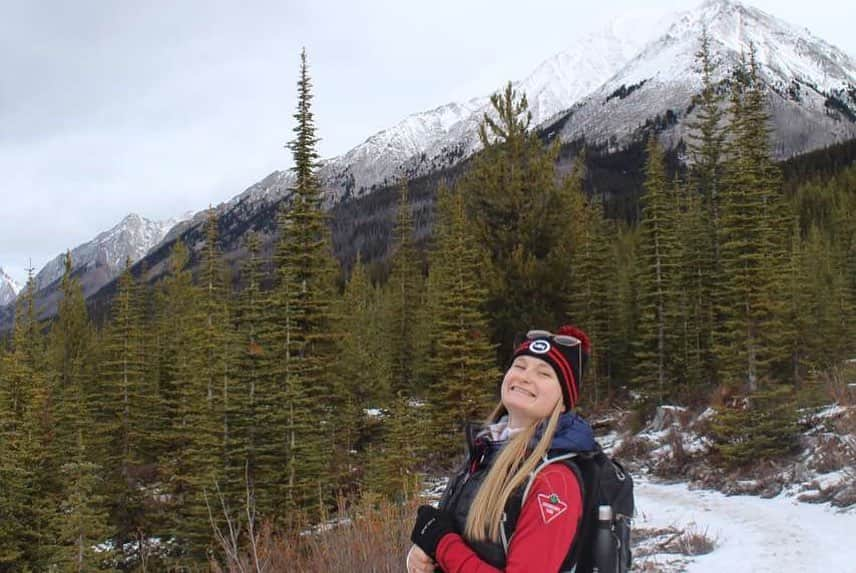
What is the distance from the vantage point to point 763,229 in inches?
703

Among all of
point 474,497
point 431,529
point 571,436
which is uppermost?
point 571,436

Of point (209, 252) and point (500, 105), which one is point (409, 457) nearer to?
point (500, 105)

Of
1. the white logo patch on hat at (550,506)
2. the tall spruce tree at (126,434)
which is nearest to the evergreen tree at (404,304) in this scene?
the tall spruce tree at (126,434)

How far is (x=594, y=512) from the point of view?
246 centimetres

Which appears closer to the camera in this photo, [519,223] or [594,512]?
[594,512]

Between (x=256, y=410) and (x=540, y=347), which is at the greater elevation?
(x=540, y=347)

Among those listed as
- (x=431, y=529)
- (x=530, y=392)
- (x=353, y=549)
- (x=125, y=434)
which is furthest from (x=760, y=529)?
(x=125, y=434)

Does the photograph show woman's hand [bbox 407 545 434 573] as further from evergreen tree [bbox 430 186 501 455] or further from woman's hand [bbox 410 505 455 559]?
evergreen tree [bbox 430 186 501 455]

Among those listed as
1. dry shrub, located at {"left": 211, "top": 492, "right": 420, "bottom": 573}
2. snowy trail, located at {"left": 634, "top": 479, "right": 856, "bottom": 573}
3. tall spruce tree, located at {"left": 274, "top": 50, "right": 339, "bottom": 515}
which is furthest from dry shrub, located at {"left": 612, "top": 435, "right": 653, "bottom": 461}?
dry shrub, located at {"left": 211, "top": 492, "right": 420, "bottom": 573}

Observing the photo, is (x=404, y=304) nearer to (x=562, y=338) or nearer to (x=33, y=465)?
(x=33, y=465)

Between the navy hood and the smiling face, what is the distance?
0.07 meters

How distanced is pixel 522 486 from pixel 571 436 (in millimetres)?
279

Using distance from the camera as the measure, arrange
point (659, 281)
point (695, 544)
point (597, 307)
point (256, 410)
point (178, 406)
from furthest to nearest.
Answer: point (597, 307) → point (178, 406) → point (659, 281) → point (256, 410) → point (695, 544)

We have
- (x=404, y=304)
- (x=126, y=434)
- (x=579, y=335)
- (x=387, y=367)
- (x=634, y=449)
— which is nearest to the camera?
(x=579, y=335)
